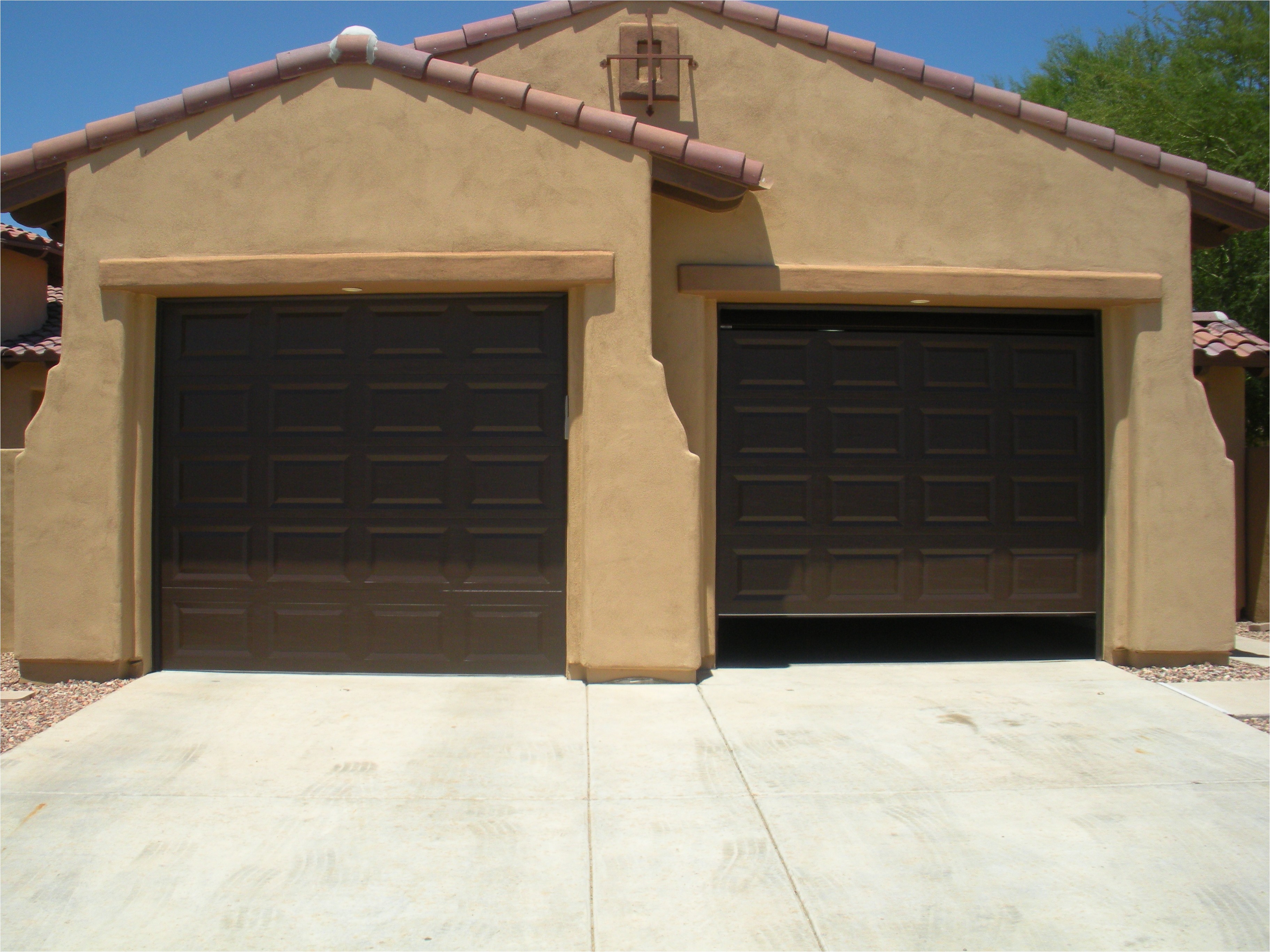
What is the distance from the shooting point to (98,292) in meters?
7.18

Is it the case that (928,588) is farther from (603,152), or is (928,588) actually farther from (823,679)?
(603,152)

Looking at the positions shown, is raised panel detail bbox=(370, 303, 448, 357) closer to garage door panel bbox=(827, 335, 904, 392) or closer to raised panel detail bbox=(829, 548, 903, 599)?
garage door panel bbox=(827, 335, 904, 392)

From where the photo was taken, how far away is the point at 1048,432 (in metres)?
8.09

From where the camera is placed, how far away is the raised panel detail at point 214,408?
24.4ft

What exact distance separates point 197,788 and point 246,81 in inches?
188

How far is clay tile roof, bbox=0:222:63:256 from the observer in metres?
13.0

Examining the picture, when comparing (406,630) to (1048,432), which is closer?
(406,630)

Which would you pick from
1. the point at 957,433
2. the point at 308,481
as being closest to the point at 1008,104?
the point at 957,433

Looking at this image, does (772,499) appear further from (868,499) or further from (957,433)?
(957,433)

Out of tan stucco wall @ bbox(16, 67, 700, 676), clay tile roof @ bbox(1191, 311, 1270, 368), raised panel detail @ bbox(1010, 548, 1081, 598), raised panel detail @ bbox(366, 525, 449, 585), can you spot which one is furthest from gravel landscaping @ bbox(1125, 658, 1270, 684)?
raised panel detail @ bbox(366, 525, 449, 585)

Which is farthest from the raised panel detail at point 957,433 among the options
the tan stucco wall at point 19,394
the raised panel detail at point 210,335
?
the tan stucco wall at point 19,394

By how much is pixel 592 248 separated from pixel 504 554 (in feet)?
7.39

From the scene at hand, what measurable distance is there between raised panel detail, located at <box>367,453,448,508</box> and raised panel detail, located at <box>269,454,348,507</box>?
23cm

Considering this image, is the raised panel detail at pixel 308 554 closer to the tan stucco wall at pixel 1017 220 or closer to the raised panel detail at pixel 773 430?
the tan stucco wall at pixel 1017 220
